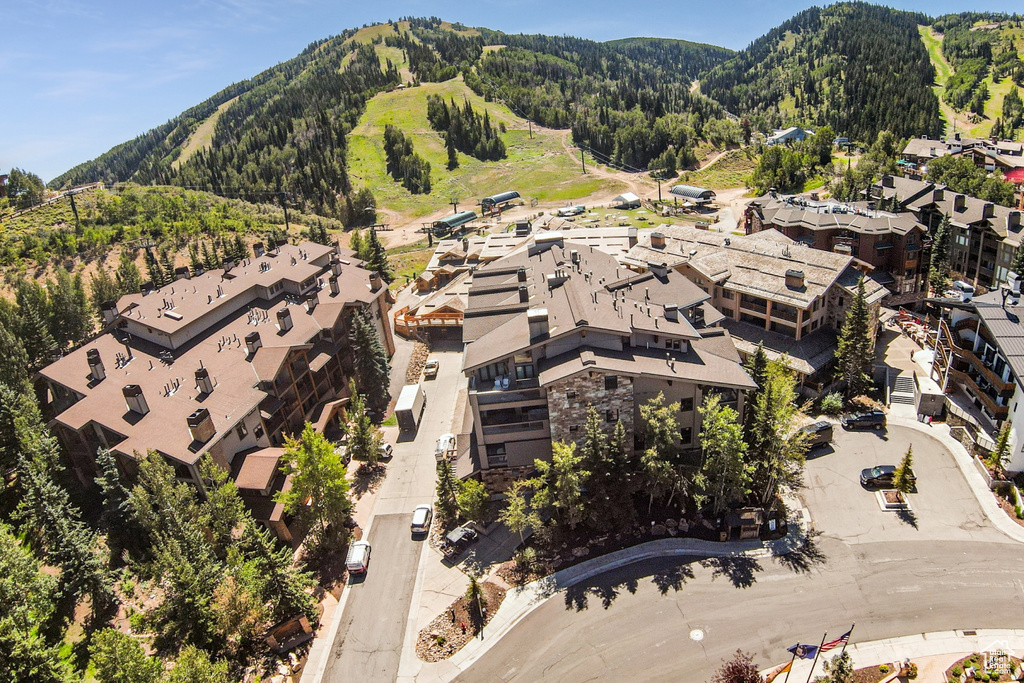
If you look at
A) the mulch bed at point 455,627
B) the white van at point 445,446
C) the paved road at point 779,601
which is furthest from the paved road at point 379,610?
the white van at point 445,446

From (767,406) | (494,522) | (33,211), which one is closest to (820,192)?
(767,406)

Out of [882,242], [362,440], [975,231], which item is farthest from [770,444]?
[975,231]

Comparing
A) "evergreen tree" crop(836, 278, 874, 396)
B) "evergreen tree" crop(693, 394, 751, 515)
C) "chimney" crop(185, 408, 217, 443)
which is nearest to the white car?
"chimney" crop(185, 408, 217, 443)

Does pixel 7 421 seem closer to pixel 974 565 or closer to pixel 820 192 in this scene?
pixel 974 565

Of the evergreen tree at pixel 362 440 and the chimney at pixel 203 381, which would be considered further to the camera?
the evergreen tree at pixel 362 440

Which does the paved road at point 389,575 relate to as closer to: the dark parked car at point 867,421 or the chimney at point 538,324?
the chimney at point 538,324

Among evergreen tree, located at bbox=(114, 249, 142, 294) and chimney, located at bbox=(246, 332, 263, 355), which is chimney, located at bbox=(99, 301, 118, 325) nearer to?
chimney, located at bbox=(246, 332, 263, 355)
